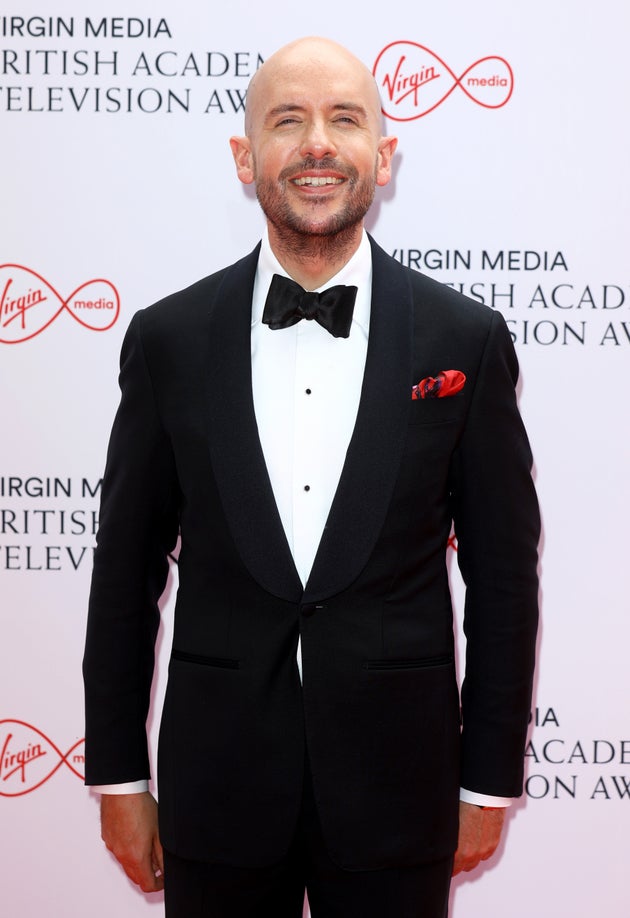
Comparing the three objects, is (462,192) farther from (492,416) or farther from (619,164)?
(492,416)

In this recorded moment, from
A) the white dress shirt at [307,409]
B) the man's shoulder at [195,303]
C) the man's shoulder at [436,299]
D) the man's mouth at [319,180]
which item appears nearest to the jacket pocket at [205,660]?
the white dress shirt at [307,409]

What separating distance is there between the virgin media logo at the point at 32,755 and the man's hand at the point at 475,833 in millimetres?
1131

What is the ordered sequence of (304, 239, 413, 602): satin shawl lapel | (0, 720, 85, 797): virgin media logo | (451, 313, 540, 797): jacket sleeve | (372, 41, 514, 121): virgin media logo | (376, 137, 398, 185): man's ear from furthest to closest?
(0, 720, 85, 797): virgin media logo < (372, 41, 514, 121): virgin media logo < (376, 137, 398, 185): man's ear < (451, 313, 540, 797): jacket sleeve < (304, 239, 413, 602): satin shawl lapel

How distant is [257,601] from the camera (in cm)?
155

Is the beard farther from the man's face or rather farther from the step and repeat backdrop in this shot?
the step and repeat backdrop

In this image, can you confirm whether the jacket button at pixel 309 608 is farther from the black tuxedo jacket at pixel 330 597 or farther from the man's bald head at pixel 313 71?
the man's bald head at pixel 313 71

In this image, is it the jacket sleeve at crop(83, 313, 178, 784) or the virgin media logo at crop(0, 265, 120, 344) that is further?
the virgin media logo at crop(0, 265, 120, 344)

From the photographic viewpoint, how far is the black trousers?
5.14 ft

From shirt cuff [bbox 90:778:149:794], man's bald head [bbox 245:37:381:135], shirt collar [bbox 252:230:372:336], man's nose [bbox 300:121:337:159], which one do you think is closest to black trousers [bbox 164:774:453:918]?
shirt cuff [bbox 90:778:149:794]

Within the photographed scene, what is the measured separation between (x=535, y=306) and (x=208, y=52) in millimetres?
951

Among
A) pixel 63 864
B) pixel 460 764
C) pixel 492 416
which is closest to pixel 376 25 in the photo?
pixel 492 416

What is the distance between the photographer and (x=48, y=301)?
2.43m

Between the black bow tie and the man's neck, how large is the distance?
0.08 metres

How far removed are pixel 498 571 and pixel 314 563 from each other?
312 millimetres
